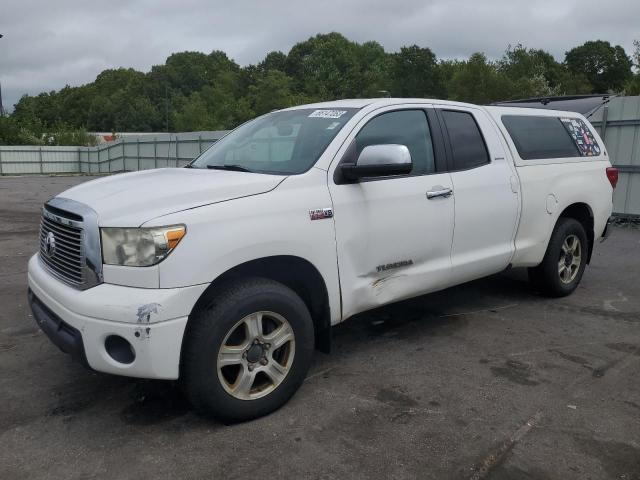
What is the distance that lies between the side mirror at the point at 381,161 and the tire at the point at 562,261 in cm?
247

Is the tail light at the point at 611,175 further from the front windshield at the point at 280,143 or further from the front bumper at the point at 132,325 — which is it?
the front bumper at the point at 132,325

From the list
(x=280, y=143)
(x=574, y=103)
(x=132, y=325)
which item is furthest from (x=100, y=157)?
(x=132, y=325)

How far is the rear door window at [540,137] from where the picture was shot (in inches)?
195

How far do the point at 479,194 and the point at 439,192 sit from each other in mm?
477

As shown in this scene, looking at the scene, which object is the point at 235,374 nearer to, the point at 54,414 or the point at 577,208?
the point at 54,414

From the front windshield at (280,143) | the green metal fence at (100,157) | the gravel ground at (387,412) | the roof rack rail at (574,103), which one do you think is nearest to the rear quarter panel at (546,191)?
the gravel ground at (387,412)

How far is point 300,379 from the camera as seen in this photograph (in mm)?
3352

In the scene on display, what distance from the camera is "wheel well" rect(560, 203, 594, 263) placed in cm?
553

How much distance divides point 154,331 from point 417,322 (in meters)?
2.68

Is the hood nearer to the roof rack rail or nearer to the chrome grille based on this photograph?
the chrome grille

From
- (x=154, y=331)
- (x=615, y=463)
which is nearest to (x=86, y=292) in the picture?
(x=154, y=331)

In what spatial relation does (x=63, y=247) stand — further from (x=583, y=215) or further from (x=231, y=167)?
(x=583, y=215)

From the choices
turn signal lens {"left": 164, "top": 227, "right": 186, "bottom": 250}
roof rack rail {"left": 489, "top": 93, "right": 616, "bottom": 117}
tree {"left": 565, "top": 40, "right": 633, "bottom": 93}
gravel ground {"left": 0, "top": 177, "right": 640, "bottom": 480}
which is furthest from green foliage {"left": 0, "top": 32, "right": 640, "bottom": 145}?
turn signal lens {"left": 164, "top": 227, "right": 186, "bottom": 250}

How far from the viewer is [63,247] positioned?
3.18 m
